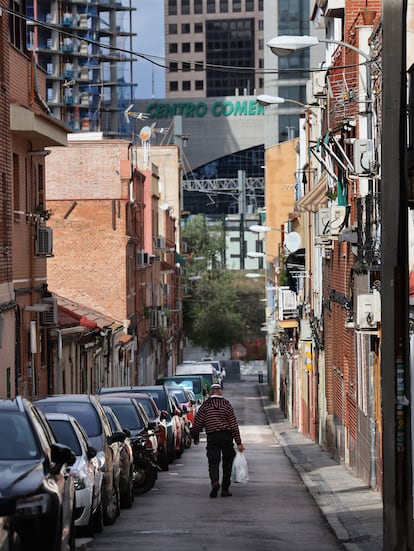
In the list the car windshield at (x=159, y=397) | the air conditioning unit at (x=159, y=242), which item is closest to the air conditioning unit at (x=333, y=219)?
the car windshield at (x=159, y=397)

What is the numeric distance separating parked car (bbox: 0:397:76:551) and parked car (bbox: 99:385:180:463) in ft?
50.7

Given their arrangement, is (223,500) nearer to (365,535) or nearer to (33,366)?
(365,535)

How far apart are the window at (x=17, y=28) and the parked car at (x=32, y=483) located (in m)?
18.8

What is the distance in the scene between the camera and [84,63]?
129000 mm

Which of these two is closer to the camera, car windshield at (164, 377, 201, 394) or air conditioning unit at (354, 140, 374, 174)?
air conditioning unit at (354, 140, 374, 174)

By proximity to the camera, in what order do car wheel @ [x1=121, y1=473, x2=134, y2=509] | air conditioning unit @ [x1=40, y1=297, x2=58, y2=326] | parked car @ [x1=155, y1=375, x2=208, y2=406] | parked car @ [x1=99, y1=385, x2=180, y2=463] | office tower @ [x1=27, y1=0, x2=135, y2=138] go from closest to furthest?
car wheel @ [x1=121, y1=473, x2=134, y2=509], parked car @ [x1=99, y1=385, x2=180, y2=463], air conditioning unit @ [x1=40, y1=297, x2=58, y2=326], parked car @ [x1=155, y1=375, x2=208, y2=406], office tower @ [x1=27, y1=0, x2=135, y2=138]

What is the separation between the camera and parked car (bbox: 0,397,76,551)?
9.61 metres

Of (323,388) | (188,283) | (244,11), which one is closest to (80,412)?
(323,388)

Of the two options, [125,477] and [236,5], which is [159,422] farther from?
[236,5]

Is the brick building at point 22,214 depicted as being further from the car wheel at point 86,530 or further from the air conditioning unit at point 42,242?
the car wheel at point 86,530

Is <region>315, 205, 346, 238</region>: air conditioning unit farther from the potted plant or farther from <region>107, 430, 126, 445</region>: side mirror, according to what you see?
<region>107, 430, 126, 445</region>: side mirror

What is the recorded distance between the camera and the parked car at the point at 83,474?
574 inches

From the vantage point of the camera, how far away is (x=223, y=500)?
1986 cm

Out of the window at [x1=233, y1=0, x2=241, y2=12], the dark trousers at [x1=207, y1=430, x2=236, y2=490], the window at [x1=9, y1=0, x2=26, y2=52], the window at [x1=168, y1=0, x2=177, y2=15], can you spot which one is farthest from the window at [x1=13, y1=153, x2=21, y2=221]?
the window at [x1=168, y1=0, x2=177, y2=15]
